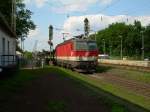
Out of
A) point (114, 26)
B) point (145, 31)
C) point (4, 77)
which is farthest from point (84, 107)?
point (114, 26)

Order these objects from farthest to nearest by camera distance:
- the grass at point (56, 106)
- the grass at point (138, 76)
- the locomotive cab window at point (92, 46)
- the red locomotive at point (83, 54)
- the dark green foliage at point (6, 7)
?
the dark green foliage at point (6, 7)
the locomotive cab window at point (92, 46)
the red locomotive at point (83, 54)
the grass at point (138, 76)
the grass at point (56, 106)

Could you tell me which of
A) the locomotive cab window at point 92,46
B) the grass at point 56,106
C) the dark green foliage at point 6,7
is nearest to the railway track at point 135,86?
the grass at point 56,106

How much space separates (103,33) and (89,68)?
429 feet

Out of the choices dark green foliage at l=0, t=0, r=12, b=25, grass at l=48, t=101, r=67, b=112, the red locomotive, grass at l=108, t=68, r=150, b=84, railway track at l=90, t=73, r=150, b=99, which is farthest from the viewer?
dark green foliage at l=0, t=0, r=12, b=25

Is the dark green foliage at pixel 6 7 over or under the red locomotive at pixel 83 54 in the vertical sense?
over

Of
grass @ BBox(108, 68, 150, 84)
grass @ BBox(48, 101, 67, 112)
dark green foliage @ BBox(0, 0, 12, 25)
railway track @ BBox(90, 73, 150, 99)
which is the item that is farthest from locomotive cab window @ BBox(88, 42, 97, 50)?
grass @ BBox(48, 101, 67, 112)

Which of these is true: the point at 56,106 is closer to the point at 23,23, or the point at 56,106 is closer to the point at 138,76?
the point at 138,76

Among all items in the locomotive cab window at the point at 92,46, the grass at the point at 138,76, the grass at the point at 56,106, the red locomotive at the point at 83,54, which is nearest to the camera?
the grass at the point at 56,106

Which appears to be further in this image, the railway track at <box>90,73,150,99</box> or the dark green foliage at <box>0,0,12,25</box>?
the dark green foliage at <box>0,0,12,25</box>

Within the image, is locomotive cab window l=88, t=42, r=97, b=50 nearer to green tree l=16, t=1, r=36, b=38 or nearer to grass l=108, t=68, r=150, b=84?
grass l=108, t=68, r=150, b=84

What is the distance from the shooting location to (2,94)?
15.0 meters

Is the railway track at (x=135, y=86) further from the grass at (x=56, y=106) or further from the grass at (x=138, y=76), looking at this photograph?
the grass at (x=56, y=106)

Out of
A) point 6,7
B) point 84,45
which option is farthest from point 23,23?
point 84,45

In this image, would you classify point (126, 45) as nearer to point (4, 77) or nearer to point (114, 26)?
point (114, 26)
